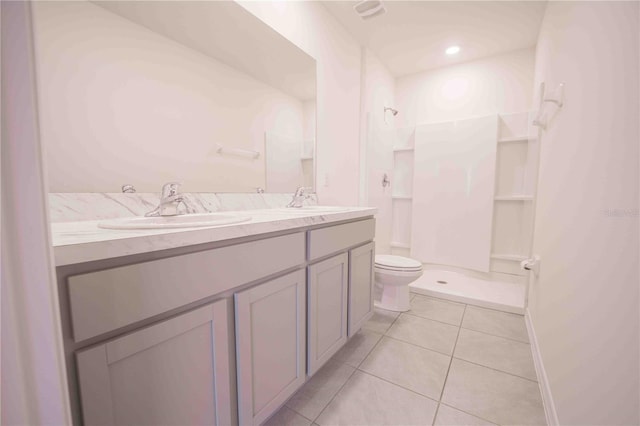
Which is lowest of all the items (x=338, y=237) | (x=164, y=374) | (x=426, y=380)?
(x=426, y=380)

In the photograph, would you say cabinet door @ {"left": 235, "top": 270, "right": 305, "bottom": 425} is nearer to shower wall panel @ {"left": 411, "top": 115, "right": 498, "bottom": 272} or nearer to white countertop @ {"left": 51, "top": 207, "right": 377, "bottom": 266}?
white countertop @ {"left": 51, "top": 207, "right": 377, "bottom": 266}

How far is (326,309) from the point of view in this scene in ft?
4.06

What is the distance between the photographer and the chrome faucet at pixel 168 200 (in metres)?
1.00

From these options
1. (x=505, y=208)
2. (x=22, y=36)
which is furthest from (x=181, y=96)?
(x=505, y=208)

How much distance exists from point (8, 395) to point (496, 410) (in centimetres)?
157

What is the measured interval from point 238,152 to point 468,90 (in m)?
2.62

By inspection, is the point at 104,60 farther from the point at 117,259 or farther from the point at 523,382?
the point at 523,382

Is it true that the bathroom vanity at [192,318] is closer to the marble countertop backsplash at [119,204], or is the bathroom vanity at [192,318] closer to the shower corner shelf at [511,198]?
the marble countertop backsplash at [119,204]

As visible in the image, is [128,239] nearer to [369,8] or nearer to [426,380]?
[426,380]

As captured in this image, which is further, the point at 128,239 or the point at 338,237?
the point at 338,237

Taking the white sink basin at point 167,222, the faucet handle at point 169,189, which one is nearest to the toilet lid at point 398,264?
the white sink basin at point 167,222

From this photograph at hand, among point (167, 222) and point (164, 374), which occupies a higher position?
point (167, 222)

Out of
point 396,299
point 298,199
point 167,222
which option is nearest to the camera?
point 167,222

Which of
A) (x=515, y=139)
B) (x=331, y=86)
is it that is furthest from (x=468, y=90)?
(x=331, y=86)
